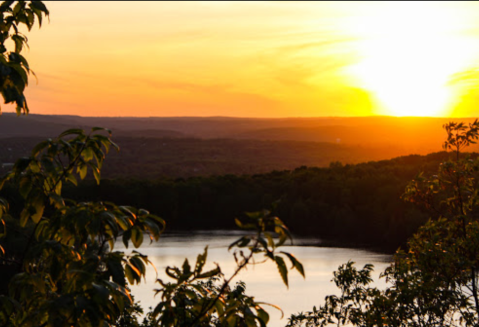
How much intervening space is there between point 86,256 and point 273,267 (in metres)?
41.4

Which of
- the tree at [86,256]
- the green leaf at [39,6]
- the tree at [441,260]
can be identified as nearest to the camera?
the tree at [86,256]

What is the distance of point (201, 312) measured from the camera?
11.2 ft

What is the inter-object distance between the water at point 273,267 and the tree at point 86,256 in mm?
19213

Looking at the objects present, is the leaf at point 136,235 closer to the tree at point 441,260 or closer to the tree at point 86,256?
the tree at point 86,256

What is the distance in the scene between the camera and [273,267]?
146 ft

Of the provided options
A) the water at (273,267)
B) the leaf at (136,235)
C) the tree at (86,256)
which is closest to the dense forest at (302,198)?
the water at (273,267)

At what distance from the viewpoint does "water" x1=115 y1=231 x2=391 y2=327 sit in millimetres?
32938

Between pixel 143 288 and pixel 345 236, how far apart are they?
3119 centimetres

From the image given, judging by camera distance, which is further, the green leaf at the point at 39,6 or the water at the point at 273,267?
the water at the point at 273,267

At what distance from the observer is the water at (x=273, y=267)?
32.9 m

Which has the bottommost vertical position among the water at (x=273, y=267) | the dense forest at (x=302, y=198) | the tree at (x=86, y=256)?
the tree at (x=86, y=256)

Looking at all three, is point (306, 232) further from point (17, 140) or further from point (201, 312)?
point (17, 140)

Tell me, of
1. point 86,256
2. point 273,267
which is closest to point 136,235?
point 86,256

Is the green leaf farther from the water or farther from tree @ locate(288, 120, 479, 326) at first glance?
the water
